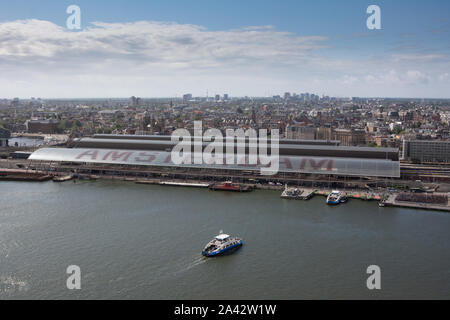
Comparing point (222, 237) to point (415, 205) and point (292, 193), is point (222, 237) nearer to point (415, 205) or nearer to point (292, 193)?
point (292, 193)

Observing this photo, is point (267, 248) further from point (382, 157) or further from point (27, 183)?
point (27, 183)

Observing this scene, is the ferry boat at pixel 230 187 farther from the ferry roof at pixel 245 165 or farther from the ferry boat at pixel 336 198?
the ferry boat at pixel 336 198

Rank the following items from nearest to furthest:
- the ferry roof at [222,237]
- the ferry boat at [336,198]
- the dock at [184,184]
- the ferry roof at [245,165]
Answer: the ferry roof at [222,237], the ferry boat at [336,198], the ferry roof at [245,165], the dock at [184,184]

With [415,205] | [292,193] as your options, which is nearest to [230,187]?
[292,193]

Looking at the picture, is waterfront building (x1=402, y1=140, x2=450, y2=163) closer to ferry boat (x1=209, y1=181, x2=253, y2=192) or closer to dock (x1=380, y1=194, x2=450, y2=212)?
dock (x1=380, y1=194, x2=450, y2=212)

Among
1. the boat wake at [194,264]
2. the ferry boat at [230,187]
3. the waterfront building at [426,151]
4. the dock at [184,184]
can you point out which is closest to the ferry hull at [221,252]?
the boat wake at [194,264]
